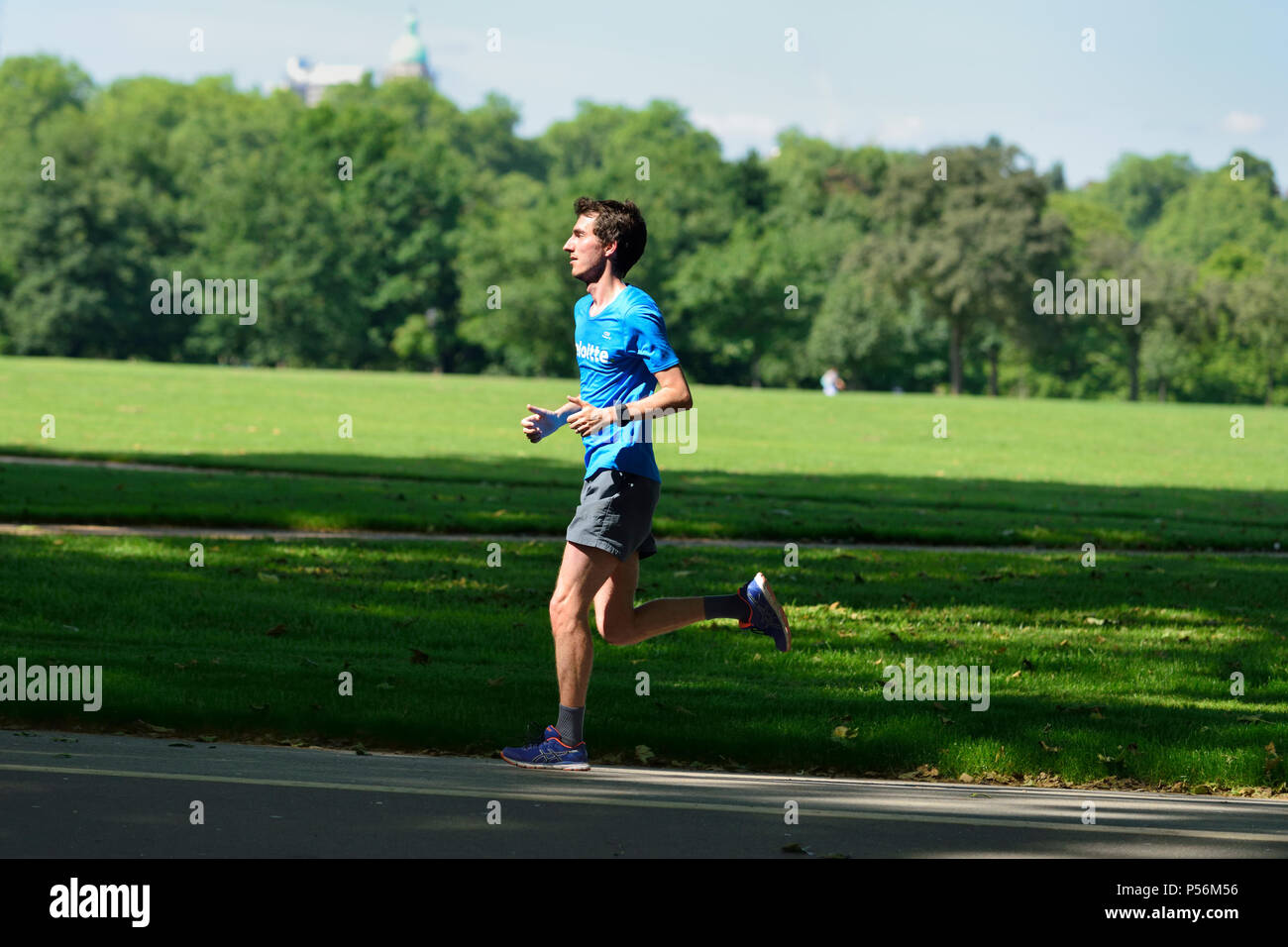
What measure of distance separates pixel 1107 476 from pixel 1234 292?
6310 centimetres

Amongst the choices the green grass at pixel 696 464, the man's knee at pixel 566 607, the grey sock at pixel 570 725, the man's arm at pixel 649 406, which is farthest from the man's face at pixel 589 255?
the green grass at pixel 696 464

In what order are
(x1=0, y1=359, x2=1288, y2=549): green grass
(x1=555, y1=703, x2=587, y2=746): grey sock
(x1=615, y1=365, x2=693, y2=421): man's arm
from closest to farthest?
(x1=615, y1=365, x2=693, y2=421): man's arm
(x1=555, y1=703, x2=587, y2=746): grey sock
(x1=0, y1=359, x2=1288, y2=549): green grass

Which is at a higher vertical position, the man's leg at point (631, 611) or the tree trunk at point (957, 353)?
the tree trunk at point (957, 353)

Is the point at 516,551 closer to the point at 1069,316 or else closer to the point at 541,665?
the point at 541,665

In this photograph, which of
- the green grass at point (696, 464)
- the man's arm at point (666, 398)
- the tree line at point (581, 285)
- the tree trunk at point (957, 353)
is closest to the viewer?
the man's arm at point (666, 398)

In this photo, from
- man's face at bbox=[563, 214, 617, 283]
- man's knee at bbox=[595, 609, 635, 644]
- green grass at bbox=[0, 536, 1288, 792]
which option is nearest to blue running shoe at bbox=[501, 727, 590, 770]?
man's knee at bbox=[595, 609, 635, 644]

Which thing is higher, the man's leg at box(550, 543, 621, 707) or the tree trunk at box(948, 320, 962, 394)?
the tree trunk at box(948, 320, 962, 394)

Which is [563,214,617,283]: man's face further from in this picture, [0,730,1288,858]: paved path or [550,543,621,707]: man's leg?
[0,730,1288,858]: paved path

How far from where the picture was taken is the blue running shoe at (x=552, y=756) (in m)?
6.50

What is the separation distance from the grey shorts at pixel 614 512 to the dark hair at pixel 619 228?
899 mm

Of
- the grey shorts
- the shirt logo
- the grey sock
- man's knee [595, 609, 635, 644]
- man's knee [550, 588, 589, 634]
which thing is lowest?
the grey sock

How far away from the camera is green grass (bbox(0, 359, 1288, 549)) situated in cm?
1675

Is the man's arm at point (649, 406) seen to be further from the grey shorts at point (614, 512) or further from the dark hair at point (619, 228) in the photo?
the dark hair at point (619, 228)
